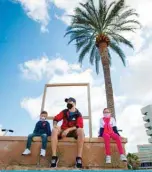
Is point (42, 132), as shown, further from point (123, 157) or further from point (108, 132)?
point (123, 157)

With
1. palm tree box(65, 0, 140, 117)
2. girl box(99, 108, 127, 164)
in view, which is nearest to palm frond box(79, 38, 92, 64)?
palm tree box(65, 0, 140, 117)

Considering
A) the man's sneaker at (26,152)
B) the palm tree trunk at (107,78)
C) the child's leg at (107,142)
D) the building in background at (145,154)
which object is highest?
the building in background at (145,154)

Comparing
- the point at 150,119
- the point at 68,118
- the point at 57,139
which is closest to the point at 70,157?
the point at 57,139

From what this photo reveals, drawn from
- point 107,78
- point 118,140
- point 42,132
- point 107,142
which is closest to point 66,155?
point 42,132

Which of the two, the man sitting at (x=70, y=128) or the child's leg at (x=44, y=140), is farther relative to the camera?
the child's leg at (x=44, y=140)

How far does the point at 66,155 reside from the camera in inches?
191

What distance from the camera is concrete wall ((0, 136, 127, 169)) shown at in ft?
15.8

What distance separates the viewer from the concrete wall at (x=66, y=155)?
4.81 metres

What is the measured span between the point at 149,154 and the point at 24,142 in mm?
82459

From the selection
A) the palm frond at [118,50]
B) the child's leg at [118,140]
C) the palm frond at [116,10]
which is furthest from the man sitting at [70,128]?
the palm frond at [118,50]

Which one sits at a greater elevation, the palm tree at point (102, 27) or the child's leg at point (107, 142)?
the palm tree at point (102, 27)

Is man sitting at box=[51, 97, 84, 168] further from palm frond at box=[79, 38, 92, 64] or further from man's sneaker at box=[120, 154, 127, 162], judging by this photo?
palm frond at box=[79, 38, 92, 64]

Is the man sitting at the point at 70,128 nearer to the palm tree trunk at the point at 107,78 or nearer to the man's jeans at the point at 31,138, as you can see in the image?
the man's jeans at the point at 31,138

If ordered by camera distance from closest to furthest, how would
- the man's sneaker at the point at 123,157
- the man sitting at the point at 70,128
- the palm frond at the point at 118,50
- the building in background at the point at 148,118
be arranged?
the man sitting at the point at 70,128 < the man's sneaker at the point at 123,157 < the palm frond at the point at 118,50 < the building in background at the point at 148,118
